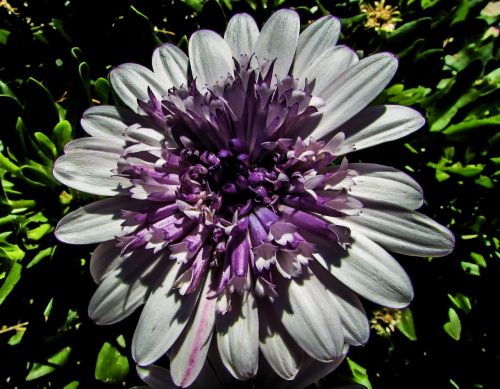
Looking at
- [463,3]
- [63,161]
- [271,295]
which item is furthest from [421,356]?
[63,161]

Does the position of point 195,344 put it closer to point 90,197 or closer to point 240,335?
point 240,335

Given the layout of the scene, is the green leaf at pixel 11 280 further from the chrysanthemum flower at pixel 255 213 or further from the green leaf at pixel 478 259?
the green leaf at pixel 478 259

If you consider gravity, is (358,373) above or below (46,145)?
below

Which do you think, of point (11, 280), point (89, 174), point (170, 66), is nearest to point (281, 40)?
point (170, 66)

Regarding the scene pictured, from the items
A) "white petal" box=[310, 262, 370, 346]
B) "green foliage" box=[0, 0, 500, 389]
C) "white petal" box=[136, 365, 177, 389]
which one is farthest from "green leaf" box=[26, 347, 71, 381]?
"white petal" box=[310, 262, 370, 346]

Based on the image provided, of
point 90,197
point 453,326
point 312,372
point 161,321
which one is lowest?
point 453,326

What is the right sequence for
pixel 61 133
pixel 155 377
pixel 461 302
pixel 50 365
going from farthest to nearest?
pixel 461 302
pixel 50 365
pixel 61 133
pixel 155 377

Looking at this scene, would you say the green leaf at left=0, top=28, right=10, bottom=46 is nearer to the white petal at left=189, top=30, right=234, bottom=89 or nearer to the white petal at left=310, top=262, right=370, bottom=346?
the white petal at left=189, top=30, right=234, bottom=89

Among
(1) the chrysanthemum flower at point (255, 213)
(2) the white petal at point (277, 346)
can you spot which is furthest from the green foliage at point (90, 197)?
(2) the white petal at point (277, 346)
